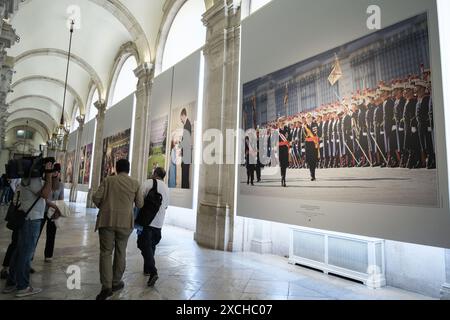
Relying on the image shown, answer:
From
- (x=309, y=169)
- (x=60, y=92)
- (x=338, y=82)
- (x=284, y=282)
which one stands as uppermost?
(x=60, y=92)

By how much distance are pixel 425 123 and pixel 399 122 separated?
31cm

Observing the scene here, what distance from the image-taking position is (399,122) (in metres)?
3.99

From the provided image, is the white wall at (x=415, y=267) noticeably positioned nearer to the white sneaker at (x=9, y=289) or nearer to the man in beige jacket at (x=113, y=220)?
the man in beige jacket at (x=113, y=220)

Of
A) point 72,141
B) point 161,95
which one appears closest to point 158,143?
point 161,95

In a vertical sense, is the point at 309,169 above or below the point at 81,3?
below

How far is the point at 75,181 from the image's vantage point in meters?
21.4

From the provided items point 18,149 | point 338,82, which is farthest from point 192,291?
point 18,149

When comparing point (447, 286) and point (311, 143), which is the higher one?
point (311, 143)

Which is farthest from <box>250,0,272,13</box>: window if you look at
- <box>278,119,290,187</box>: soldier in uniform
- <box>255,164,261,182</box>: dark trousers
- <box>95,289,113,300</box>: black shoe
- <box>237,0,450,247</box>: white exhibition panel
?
<box>95,289,113,300</box>: black shoe

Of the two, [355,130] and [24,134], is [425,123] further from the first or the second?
[24,134]

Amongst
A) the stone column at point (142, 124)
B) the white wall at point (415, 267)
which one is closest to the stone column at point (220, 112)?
the white wall at point (415, 267)

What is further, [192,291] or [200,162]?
[200,162]

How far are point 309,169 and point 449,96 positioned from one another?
2.12m
